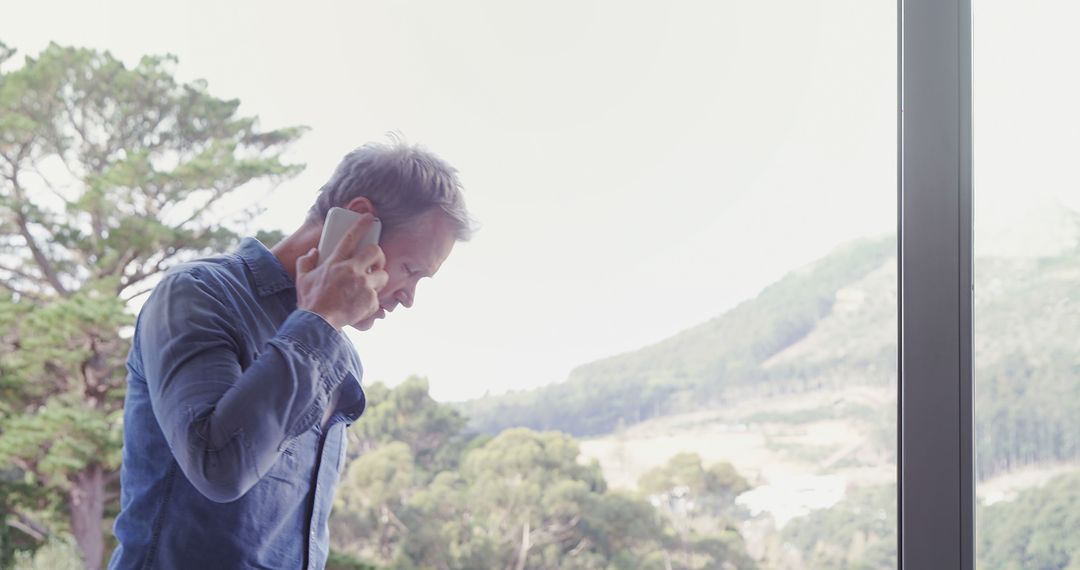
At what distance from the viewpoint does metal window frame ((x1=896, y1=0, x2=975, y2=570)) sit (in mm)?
1297

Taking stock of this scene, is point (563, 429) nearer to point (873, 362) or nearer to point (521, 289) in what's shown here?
point (521, 289)

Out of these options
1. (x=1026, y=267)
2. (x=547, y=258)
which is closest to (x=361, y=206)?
(x=1026, y=267)

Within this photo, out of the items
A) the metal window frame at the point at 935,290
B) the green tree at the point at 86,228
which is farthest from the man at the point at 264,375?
the green tree at the point at 86,228

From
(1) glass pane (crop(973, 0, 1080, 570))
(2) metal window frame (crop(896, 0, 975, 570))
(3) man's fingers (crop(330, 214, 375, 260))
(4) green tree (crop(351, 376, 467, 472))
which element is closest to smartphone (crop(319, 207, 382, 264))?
(3) man's fingers (crop(330, 214, 375, 260))

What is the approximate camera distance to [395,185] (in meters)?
1.17

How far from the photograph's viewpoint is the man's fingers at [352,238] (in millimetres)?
1070

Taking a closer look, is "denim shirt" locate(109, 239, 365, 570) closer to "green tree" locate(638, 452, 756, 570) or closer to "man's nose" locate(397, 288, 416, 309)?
"man's nose" locate(397, 288, 416, 309)

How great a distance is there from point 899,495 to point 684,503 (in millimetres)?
1278

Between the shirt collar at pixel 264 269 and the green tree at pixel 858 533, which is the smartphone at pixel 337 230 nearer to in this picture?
the shirt collar at pixel 264 269

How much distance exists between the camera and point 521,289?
260 cm

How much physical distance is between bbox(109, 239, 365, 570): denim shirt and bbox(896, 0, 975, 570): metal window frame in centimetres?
75

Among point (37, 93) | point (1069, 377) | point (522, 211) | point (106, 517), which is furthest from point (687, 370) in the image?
point (37, 93)

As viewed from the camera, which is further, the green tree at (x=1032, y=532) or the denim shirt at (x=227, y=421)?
the green tree at (x=1032, y=532)

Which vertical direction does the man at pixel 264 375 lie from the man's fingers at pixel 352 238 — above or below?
below
